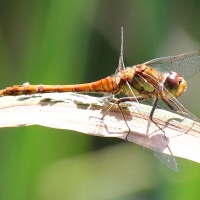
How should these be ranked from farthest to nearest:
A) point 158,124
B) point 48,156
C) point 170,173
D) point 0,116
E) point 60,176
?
point 60,176 < point 170,173 < point 48,156 < point 158,124 < point 0,116

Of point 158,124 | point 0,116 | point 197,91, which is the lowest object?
point 158,124

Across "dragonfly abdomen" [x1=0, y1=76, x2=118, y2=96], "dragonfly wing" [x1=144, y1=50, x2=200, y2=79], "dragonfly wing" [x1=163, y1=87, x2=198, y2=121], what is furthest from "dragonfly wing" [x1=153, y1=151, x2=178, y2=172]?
"dragonfly wing" [x1=144, y1=50, x2=200, y2=79]

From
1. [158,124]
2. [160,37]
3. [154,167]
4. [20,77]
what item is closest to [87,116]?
[158,124]

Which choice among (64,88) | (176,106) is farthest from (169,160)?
(64,88)

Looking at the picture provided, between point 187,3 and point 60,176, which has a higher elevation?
point 187,3

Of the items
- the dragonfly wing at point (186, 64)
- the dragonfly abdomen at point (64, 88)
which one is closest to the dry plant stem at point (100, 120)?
the dragonfly abdomen at point (64, 88)

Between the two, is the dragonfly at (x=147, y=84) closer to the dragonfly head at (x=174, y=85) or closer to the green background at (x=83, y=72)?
the dragonfly head at (x=174, y=85)

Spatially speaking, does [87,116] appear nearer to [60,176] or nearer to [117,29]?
[60,176]

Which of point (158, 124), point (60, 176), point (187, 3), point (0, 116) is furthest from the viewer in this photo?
point (187, 3)
